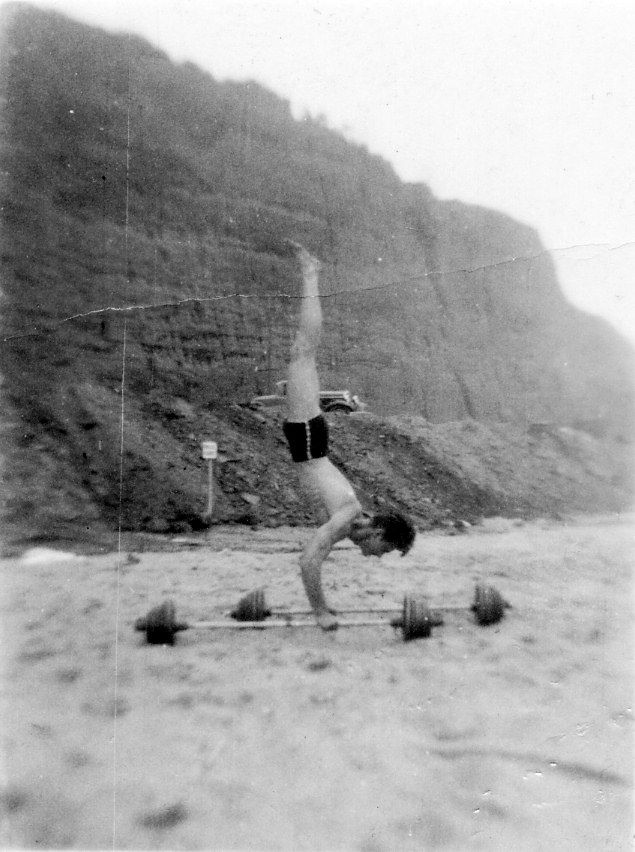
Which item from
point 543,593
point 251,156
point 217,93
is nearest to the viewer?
point 543,593

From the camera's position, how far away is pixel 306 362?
2943mm

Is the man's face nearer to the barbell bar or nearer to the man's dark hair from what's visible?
the man's dark hair

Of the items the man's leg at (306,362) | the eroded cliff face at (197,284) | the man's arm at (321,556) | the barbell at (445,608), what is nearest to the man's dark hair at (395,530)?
the man's arm at (321,556)

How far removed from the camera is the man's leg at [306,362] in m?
2.95

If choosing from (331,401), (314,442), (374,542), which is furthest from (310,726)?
(331,401)

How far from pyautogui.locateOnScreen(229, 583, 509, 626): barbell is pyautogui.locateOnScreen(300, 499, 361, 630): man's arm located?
92 millimetres

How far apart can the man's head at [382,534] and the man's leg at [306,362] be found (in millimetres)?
635

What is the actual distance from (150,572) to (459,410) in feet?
13.8

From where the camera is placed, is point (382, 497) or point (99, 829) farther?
point (382, 497)

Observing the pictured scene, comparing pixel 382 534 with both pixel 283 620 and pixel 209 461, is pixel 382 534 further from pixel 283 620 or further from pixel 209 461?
pixel 209 461

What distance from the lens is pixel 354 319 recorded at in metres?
6.50

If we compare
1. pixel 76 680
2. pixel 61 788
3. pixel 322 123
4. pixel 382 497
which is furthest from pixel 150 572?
pixel 322 123

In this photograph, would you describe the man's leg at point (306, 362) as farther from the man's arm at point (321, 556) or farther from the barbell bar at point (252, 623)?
the barbell bar at point (252, 623)

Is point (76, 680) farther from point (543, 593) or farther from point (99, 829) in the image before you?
point (543, 593)
